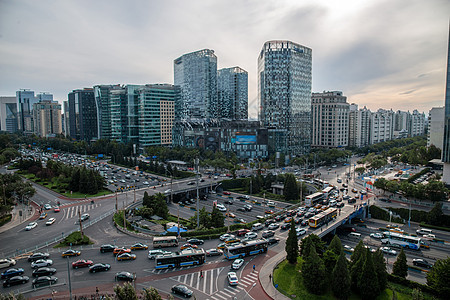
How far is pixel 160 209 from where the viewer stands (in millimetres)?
46000

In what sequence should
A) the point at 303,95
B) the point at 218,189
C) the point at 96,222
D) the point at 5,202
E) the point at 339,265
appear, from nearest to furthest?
the point at 339,265
the point at 96,222
the point at 5,202
the point at 218,189
the point at 303,95

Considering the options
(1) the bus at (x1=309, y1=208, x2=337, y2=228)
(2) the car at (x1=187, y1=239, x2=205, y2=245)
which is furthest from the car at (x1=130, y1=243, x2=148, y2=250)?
(1) the bus at (x1=309, y1=208, x2=337, y2=228)

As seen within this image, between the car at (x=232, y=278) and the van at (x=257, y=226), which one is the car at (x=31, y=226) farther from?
the van at (x=257, y=226)

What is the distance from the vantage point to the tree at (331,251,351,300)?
24.9m

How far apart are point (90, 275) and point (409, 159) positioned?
96536 millimetres

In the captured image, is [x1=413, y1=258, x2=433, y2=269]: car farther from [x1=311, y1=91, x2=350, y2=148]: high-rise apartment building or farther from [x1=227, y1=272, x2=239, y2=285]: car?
[x1=311, y1=91, x2=350, y2=148]: high-rise apartment building

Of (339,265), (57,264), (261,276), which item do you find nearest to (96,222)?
(57,264)

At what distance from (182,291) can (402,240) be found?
32476 millimetres

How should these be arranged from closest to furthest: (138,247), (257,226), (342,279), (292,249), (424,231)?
(342,279) → (292,249) → (138,247) → (257,226) → (424,231)

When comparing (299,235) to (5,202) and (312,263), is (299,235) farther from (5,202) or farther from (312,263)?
(5,202)

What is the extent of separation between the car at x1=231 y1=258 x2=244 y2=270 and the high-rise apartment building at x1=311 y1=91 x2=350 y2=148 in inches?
4424

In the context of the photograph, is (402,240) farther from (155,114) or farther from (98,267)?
(155,114)

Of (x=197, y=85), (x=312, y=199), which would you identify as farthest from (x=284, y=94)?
(x=312, y=199)

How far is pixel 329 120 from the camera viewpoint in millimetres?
130875
